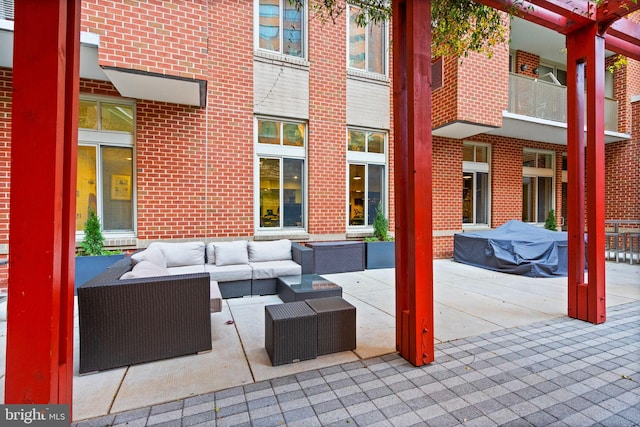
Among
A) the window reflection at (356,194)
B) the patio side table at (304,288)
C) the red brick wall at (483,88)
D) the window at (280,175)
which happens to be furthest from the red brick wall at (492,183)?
the patio side table at (304,288)

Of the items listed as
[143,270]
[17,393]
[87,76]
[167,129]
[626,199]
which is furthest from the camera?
[626,199]

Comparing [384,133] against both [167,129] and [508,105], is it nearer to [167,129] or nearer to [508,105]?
[508,105]

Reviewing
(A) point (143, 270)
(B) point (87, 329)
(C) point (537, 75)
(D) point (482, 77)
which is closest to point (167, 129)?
(A) point (143, 270)

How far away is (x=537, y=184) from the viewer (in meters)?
10.3

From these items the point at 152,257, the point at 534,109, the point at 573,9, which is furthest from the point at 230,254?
the point at 534,109

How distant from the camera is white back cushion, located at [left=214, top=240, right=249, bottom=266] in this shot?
17.3 feet

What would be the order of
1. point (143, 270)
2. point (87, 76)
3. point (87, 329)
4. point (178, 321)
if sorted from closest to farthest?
point (87, 329)
point (178, 321)
point (143, 270)
point (87, 76)

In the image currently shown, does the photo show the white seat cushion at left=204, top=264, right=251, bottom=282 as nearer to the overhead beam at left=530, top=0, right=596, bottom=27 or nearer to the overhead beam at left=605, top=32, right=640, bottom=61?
the overhead beam at left=530, top=0, right=596, bottom=27

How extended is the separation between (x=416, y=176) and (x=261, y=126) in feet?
15.1

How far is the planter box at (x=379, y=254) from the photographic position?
704cm

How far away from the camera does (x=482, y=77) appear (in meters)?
7.32

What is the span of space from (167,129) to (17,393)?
4.96 meters

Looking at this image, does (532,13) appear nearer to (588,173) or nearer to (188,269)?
(588,173)

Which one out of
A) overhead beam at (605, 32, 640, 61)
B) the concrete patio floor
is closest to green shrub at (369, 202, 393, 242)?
the concrete patio floor
